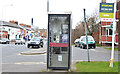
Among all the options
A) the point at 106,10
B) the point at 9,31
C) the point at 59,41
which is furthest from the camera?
the point at 9,31

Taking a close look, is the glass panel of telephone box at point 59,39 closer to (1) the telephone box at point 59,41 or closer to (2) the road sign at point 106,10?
(1) the telephone box at point 59,41

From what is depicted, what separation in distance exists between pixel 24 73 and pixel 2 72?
3.43 feet

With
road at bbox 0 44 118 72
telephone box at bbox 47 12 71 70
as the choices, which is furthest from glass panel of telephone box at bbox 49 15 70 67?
road at bbox 0 44 118 72

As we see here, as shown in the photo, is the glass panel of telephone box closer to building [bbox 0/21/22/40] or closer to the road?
the road

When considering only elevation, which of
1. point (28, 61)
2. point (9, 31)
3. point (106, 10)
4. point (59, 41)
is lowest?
point (28, 61)

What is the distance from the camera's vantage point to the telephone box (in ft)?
29.2

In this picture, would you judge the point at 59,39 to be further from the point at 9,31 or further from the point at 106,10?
the point at 9,31

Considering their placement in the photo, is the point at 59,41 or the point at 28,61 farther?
the point at 28,61

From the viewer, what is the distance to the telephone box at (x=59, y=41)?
29.2ft

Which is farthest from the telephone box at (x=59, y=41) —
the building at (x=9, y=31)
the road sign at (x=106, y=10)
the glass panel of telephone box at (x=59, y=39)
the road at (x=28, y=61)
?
the building at (x=9, y=31)

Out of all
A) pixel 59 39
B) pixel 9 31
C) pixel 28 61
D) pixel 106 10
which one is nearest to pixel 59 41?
pixel 59 39

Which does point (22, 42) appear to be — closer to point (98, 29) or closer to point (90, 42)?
point (98, 29)

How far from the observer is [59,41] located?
29.6 ft

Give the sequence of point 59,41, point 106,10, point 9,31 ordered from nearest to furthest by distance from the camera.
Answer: point 59,41 < point 106,10 < point 9,31
